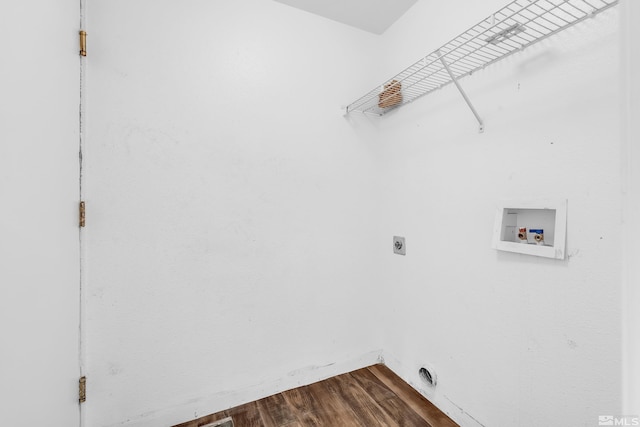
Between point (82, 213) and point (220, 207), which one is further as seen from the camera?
point (220, 207)

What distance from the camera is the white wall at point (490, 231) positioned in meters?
0.92

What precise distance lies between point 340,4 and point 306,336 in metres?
1.93

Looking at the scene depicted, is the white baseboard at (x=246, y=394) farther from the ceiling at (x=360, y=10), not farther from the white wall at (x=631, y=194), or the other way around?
the ceiling at (x=360, y=10)

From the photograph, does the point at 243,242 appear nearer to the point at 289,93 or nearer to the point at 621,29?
the point at 289,93

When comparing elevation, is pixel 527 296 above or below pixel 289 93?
below

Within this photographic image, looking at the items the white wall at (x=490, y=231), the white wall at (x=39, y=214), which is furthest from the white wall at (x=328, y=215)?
the white wall at (x=39, y=214)

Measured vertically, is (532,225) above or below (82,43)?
below

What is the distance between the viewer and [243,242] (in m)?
1.56

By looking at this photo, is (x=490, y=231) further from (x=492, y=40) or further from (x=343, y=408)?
(x=343, y=408)

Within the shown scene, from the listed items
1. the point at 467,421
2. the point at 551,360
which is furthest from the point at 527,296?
the point at 467,421

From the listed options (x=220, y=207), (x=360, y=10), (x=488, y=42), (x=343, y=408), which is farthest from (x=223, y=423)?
(x=360, y=10)

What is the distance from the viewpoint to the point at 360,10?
1702 millimetres

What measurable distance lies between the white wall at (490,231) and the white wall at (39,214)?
5.21 feet

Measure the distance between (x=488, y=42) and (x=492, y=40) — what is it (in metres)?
0.01
